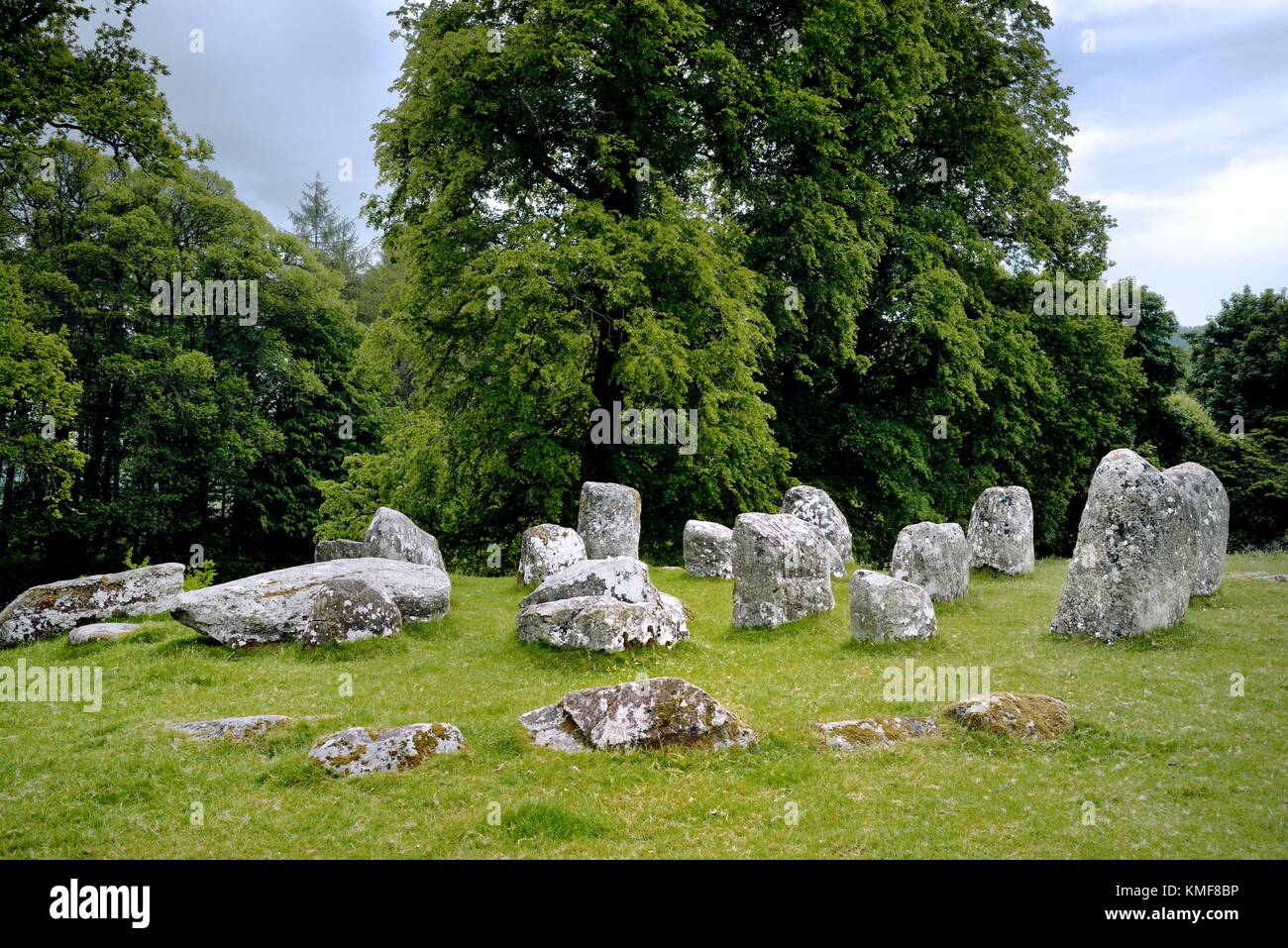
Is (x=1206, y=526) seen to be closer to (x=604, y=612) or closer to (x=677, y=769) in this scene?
(x=604, y=612)

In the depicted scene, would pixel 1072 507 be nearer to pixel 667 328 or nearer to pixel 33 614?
pixel 667 328

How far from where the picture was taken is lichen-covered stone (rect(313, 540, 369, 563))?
21000 millimetres

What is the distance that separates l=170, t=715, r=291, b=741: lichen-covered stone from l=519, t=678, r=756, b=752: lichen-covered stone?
3243 millimetres

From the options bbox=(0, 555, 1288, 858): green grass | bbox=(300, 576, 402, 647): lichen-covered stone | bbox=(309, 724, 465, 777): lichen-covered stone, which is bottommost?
bbox=(0, 555, 1288, 858): green grass

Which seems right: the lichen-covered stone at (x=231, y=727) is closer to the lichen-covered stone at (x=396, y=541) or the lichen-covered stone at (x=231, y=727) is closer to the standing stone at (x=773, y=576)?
the standing stone at (x=773, y=576)

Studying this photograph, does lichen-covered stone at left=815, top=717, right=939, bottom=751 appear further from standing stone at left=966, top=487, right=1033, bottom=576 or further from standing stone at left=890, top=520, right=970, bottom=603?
standing stone at left=966, top=487, right=1033, bottom=576

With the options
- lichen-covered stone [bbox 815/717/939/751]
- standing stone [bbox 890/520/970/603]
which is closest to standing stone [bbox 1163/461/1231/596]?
standing stone [bbox 890/520/970/603]

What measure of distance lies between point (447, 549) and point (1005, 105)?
27.1 meters

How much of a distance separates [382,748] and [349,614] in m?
6.57

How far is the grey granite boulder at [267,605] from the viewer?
14.8 meters

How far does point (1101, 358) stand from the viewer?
34.3 meters

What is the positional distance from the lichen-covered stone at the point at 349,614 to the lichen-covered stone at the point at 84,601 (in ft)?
15.9

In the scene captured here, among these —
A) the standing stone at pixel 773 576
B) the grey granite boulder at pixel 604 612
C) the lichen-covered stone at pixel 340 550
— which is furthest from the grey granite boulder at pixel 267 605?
the standing stone at pixel 773 576

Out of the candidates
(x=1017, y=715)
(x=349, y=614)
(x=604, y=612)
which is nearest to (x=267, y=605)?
(x=349, y=614)
